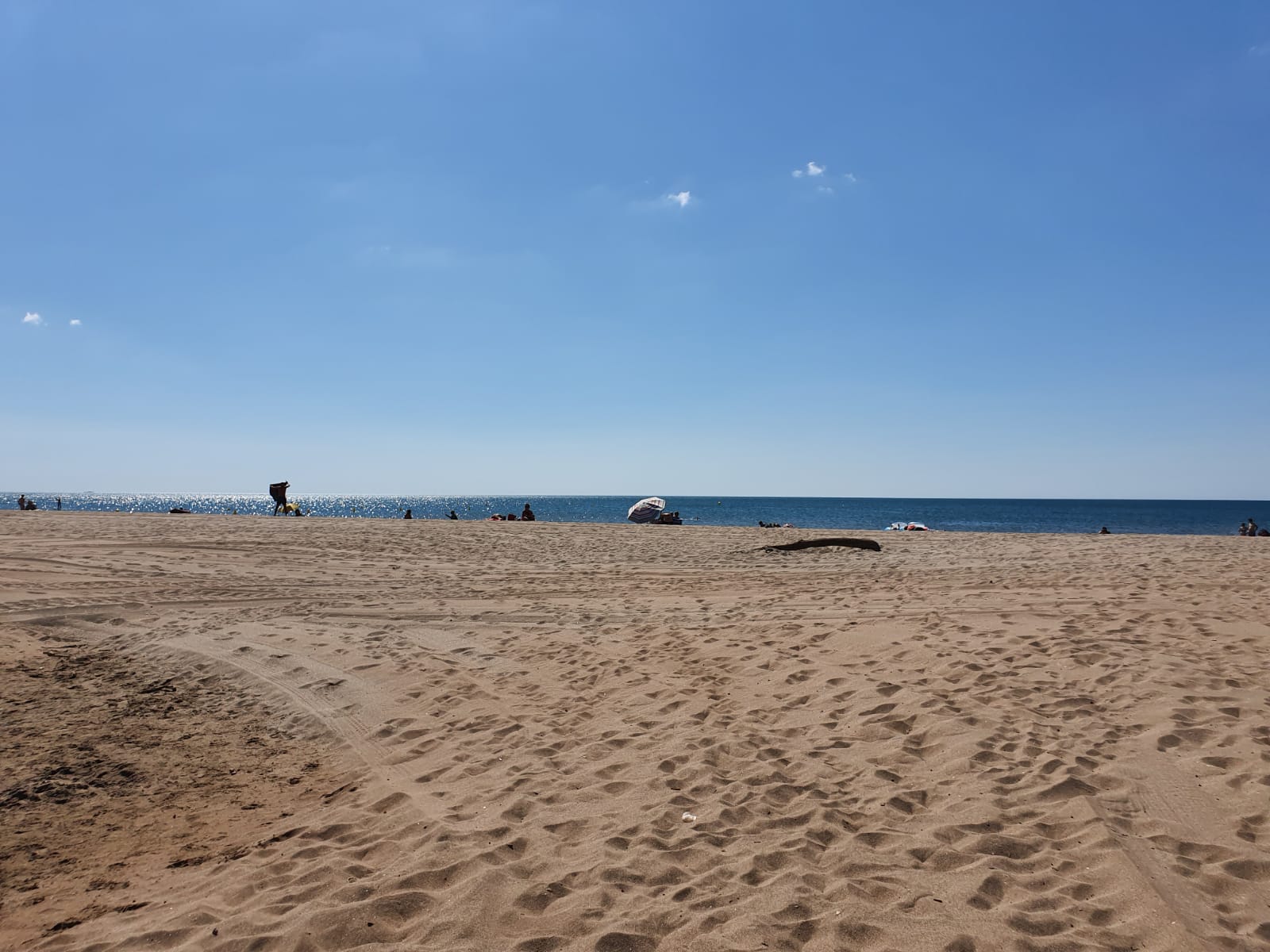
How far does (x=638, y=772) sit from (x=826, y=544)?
1642 cm

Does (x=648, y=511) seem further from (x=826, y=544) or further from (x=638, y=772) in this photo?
(x=638, y=772)

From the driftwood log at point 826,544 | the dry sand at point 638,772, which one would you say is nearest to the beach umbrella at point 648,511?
the driftwood log at point 826,544

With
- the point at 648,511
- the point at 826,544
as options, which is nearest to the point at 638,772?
the point at 826,544

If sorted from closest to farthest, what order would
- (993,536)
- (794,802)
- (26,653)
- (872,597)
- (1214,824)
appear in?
1. (1214,824)
2. (794,802)
3. (26,653)
4. (872,597)
5. (993,536)

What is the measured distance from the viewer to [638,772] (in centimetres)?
554

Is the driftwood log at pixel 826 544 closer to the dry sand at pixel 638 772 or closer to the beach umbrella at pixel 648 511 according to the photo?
the dry sand at pixel 638 772

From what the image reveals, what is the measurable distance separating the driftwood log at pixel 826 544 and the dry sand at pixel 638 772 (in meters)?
8.03

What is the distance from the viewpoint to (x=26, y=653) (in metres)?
8.34

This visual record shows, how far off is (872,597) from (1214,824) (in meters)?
7.72

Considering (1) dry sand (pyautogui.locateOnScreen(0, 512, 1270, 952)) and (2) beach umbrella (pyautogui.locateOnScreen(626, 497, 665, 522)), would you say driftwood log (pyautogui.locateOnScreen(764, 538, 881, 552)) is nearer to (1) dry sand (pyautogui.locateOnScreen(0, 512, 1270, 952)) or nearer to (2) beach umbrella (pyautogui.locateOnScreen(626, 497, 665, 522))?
(1) dry sand (pyautogui.locateOnScreen(0, 512, 1270, 952))

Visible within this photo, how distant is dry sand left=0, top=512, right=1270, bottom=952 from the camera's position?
3.73 m

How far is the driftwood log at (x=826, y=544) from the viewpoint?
20156 millimetres

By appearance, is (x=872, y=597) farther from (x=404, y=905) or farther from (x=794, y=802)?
(x=404, y=905)

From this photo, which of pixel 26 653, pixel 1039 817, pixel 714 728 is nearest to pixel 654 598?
pixel 714 728
